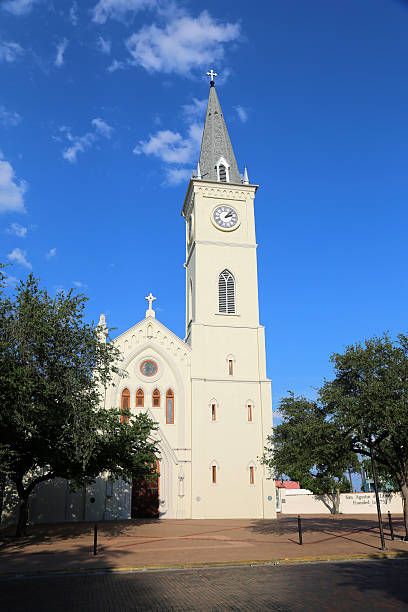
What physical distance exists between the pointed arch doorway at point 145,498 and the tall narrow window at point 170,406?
302 centimetres

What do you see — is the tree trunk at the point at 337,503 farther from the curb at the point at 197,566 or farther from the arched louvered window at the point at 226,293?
the curb at the point at 197,566

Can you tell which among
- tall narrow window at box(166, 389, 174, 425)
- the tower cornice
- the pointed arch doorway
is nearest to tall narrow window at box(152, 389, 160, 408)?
tall narrow window at box(166, 389, 174, 425)

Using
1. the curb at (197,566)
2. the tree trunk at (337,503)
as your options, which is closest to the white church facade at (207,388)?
the tree trunk at (337,503)

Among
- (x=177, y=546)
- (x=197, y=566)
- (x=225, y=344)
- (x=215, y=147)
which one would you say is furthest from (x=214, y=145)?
(x=197, y=566)

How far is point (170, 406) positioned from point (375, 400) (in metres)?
20.9

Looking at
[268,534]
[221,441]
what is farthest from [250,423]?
[268,534]

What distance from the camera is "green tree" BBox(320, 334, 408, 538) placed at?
64.2 feet

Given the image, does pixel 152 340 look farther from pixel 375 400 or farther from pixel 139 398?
pixel 375 400

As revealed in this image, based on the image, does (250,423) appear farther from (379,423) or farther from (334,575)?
(334,575)

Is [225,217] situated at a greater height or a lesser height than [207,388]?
greater

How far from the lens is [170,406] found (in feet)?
126

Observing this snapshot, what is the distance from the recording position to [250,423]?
38.8m

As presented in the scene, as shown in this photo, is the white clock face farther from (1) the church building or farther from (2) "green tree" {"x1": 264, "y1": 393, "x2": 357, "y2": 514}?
(2) "green tree" {"x1": 264, "y1": 393, "x2": 357, "y2": 514}

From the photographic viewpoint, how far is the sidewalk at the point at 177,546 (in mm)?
16438
